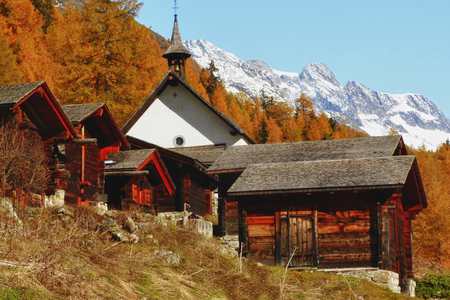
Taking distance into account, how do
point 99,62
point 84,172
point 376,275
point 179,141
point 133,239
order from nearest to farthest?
point 133,239, point 376,275, point 84,172, point 179,141, point 99,62

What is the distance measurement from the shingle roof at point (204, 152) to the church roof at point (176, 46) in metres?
7.40

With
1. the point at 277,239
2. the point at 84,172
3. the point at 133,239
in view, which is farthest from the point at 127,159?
the point at 133,239

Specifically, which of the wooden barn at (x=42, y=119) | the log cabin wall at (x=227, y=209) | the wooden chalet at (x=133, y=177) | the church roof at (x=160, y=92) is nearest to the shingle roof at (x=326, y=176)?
the log cabin wall at (x=227, y=209)

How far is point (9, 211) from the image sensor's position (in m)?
20.3

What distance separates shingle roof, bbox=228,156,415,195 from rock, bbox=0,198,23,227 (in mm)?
12182

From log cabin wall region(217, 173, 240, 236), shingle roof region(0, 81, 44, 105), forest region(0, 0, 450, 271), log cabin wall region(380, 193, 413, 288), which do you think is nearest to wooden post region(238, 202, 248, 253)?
log cabin wall region(217, 173, 240, 236)

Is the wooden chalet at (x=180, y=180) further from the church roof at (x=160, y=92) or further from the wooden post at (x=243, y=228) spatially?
the wooden post at (x=243, y=228)

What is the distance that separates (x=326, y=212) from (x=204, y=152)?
18534 millimetres

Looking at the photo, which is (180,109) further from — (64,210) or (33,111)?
(64,210)

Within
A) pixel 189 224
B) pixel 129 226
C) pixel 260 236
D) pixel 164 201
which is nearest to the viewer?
pixel 129 226

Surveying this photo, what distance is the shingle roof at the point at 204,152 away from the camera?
158 feet

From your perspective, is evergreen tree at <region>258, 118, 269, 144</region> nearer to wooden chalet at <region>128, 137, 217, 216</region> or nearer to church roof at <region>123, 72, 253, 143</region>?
church roof at <region>123, 72, 253, 143</region>

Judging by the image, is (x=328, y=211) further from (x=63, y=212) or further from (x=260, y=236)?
(x=63, y=212)

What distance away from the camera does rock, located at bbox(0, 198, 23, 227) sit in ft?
62.9
